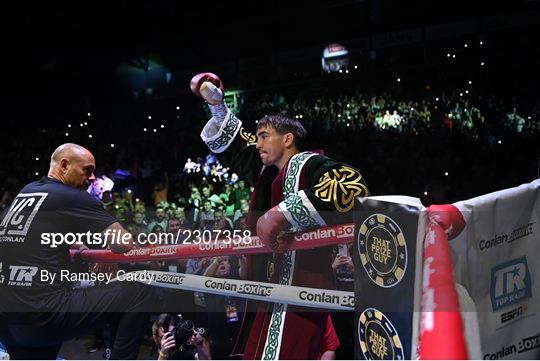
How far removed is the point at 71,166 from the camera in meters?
2.59

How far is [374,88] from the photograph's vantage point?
1132 cm

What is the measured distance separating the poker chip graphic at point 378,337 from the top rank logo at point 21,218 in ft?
5.26

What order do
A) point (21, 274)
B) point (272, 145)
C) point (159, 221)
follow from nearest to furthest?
point (21, 274) < point (272, 145) < point (159, 221)

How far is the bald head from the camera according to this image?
2592mm

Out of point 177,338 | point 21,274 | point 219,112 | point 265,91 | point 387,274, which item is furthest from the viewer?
point 265,91

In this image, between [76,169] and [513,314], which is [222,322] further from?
[513,314]

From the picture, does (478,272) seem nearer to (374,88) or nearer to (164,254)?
(164,254)

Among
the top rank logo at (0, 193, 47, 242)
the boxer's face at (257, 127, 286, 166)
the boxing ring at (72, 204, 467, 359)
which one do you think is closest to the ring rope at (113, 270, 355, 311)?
the boxing ring at (72, 204, 467, 359)

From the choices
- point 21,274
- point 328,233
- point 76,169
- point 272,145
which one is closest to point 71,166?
point 76,169

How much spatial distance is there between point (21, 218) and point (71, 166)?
0.32m

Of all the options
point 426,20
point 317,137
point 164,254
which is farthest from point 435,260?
point 426,20

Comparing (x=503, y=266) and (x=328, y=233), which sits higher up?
(x=328, y=233)

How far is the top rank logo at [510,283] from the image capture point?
149 cm

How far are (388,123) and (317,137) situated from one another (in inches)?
51.0
